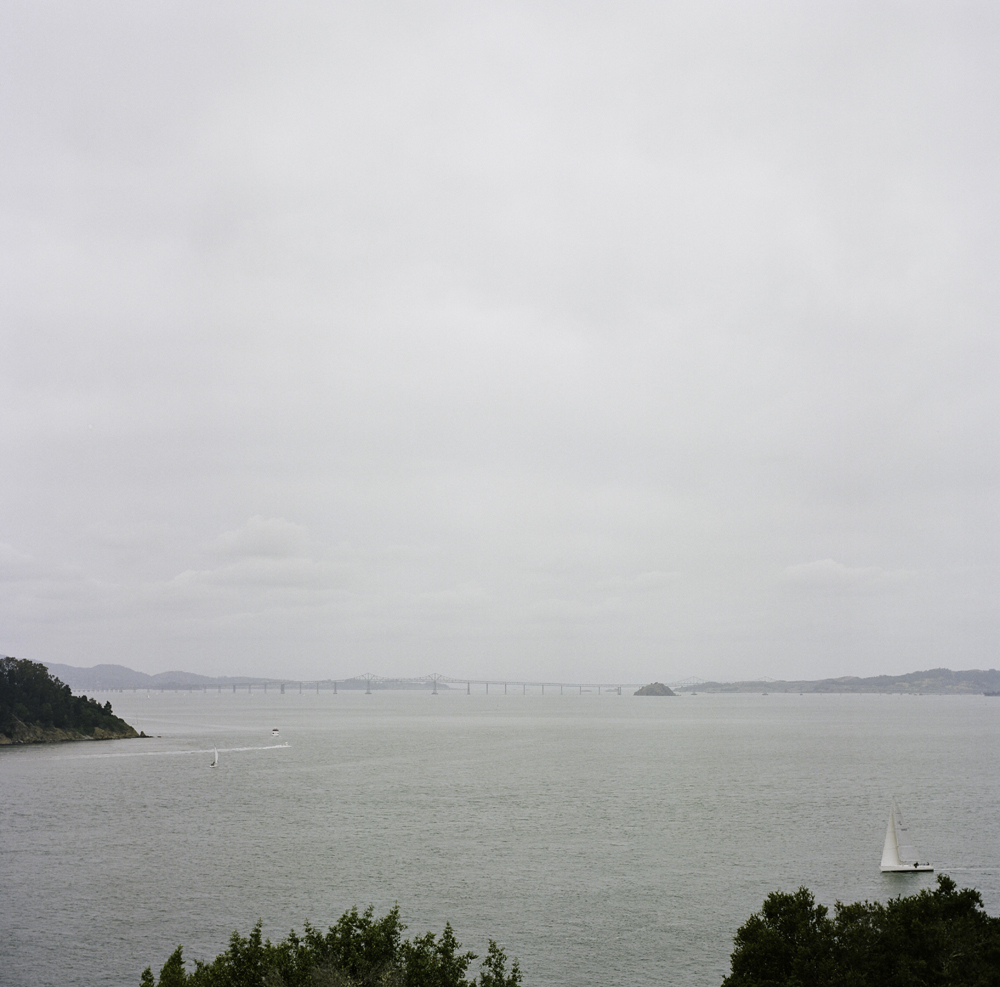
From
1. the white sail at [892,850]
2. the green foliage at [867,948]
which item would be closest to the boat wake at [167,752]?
the white sail at [892,850]

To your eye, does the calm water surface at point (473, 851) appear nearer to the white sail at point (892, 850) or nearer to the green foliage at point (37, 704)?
the white sail at point (892, 850)

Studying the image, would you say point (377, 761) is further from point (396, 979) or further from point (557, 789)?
point (396, 979)

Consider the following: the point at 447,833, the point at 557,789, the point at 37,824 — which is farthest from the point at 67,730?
the point at 447,833

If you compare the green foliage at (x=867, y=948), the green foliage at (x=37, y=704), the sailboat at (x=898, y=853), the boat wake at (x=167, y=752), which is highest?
the green foliage at (x=867, y=948)

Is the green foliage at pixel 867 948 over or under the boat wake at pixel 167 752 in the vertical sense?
over

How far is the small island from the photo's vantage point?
559 feet

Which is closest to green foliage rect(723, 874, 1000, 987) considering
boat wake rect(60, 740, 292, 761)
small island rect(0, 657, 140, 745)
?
boat wake rect(60, 740, 292, 761)

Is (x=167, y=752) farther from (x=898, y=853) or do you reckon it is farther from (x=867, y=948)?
(x=867, y=948)

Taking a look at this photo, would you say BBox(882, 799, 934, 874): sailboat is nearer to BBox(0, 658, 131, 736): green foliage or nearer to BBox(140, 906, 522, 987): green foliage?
BBox(140, 906, 522, 987): green foliage

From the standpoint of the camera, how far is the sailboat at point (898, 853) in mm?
64062

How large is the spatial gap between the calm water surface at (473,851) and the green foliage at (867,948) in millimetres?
11291

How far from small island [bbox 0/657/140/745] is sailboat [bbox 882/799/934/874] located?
163722 mm

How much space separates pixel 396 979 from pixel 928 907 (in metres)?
22.5

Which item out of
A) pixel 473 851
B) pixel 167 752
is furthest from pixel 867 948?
pixel 167 752
